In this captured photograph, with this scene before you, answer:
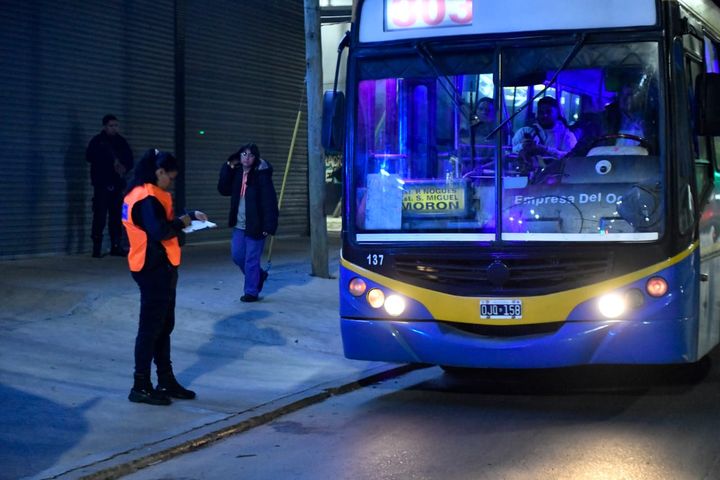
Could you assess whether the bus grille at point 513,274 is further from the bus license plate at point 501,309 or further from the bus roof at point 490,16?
the bus roof at point 490,16

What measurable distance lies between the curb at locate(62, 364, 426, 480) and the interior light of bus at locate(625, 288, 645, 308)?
2701mm

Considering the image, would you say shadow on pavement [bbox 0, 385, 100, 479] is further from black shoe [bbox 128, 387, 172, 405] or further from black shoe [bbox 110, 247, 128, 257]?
black shoe [bbox 110, 247, 128, 257]

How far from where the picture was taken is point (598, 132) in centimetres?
804

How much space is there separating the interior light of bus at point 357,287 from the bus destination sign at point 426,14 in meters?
1.98

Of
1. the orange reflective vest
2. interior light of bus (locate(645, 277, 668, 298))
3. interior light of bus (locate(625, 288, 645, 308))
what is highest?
the orange reflective vest

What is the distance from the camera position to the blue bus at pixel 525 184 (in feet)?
25.7

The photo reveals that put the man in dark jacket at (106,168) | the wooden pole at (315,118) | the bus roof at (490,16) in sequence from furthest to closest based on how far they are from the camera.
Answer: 1. the man in dark jacket at (106,168)
2. the wooden pole at (315,118)
3. the bus roof at (490,16)

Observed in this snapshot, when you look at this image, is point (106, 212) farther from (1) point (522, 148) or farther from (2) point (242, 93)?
(1) point (522, 148)

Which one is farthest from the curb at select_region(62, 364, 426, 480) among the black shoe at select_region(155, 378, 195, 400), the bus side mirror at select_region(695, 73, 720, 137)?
the bus side mirror at select_region(695, 73, 720, 137)

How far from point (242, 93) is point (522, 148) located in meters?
12.2

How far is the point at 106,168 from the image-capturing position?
1498cm

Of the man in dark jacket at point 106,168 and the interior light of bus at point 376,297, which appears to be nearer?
the interior light of bus at point 376,297

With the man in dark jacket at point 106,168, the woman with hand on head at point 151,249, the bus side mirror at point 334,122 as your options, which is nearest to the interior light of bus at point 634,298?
the bus side mirror at point 334,122

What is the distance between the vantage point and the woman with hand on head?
8078 millimetres
